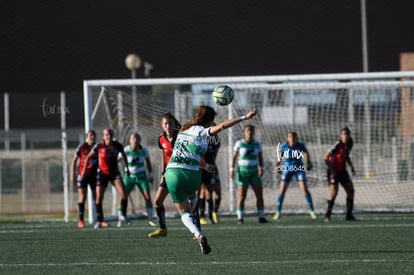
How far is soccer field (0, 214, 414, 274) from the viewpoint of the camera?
10102 millimetres

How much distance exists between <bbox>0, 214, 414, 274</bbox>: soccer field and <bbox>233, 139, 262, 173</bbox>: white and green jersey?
1377 millimetres

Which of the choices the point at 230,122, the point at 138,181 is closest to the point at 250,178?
the point at 138,181

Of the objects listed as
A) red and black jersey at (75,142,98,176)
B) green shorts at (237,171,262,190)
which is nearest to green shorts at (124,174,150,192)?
red and black jersey at (75,142,98,176)

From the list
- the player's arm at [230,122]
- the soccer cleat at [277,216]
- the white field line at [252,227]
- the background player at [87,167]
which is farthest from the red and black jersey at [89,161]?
the player's arm at [230,122]

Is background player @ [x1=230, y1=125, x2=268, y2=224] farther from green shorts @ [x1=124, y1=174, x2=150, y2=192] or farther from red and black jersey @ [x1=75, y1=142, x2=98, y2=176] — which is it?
red and black jersey @ [x1=75, y1=142, x2=98, y2=176]

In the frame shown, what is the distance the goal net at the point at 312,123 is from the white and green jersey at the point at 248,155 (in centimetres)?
284

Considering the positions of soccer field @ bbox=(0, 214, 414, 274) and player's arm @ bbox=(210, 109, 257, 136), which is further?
soccer field @ bbox=(0, 214, 414, 274)

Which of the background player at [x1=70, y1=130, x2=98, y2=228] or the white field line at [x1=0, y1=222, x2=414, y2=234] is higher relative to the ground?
the background player at [x1=70, y1=130, x2=98, y2=228]

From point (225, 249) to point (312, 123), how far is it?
11.0m

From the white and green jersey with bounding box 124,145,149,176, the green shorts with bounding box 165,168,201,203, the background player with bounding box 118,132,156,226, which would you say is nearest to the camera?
the green shorts with bounding box 165,168,201,203

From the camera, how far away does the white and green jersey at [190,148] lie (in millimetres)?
10844

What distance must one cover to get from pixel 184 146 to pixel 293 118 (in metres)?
12.3

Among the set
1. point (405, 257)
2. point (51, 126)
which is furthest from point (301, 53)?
point (405, 257)

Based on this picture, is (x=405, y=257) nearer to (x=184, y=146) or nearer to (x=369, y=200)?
(x=184, y=146)
